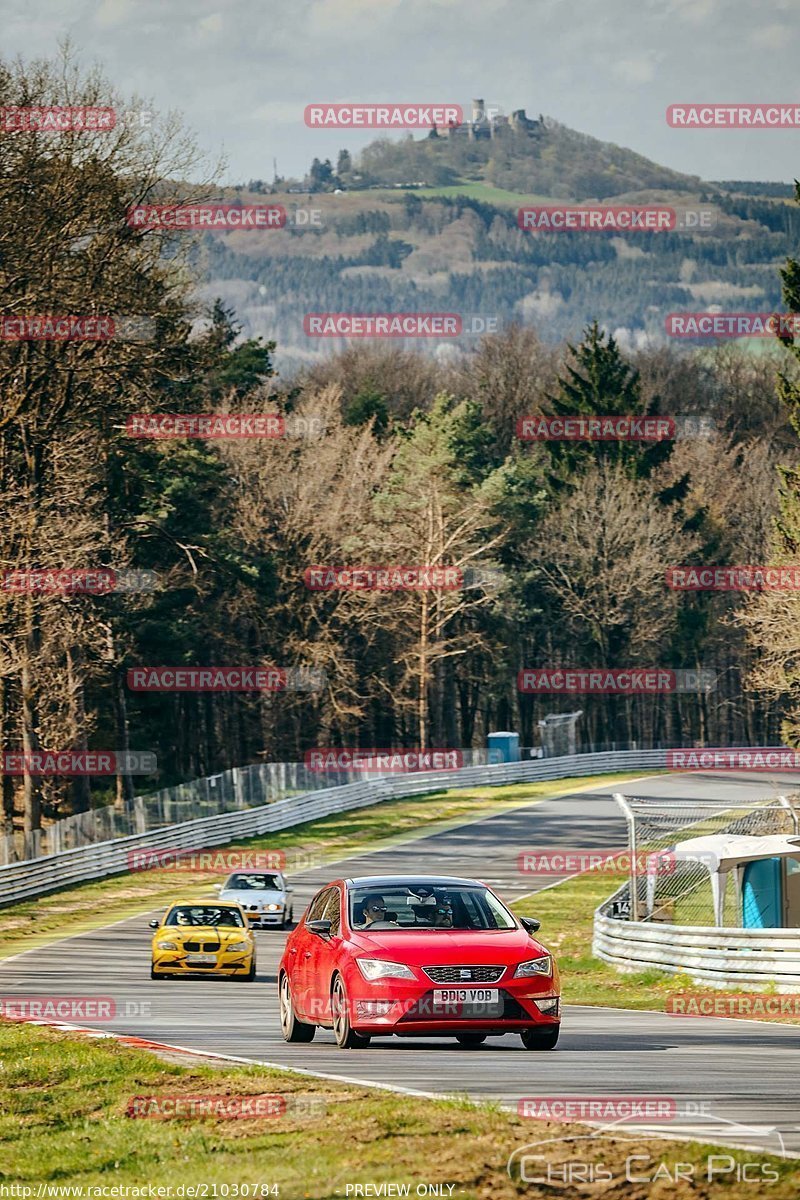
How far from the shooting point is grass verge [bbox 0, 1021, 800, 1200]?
7.95 metres

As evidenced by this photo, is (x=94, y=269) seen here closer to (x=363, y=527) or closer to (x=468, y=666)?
(x=363, y=527)

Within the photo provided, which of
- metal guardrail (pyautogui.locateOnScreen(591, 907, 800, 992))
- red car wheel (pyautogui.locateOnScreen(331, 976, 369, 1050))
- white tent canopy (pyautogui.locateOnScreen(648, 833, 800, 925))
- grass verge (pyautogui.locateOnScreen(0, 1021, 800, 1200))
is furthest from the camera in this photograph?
white tent canopy (pyautogui.locateOnScreen(648, 833, 800, 925))

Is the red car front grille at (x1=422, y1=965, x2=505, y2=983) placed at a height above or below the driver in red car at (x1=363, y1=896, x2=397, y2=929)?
below

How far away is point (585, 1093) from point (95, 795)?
59872 mm

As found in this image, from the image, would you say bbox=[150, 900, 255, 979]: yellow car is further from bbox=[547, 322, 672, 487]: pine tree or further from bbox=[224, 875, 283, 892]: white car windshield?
bbox=[547, 322, 672, 487]: pine tree

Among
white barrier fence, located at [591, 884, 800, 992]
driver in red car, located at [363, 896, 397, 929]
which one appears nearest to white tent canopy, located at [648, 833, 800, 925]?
white barrier fence, located at [591, 884, 800, 992]

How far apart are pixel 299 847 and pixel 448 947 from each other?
126ft

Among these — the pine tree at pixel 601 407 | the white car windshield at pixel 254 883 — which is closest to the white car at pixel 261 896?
the white car windshield at pixel 254 883

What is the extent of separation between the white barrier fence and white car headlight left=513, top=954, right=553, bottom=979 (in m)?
8.27

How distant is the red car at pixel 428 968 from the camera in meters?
13.3

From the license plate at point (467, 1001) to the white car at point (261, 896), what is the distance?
2280cm

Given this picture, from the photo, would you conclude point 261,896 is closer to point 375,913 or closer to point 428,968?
point 375,913

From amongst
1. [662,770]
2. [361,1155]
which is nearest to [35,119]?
[361,1155]

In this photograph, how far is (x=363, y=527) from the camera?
248ft
